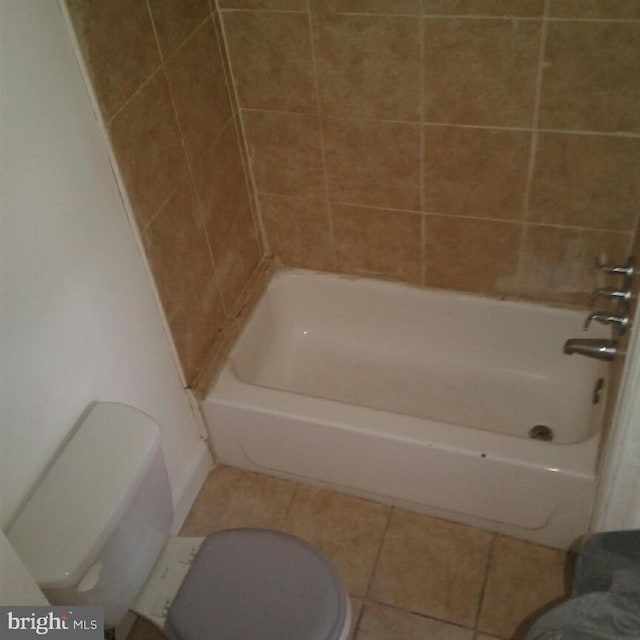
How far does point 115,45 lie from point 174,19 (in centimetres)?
24

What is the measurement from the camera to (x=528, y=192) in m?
1.77

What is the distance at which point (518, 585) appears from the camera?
169 centimetres

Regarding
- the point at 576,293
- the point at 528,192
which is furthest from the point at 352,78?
the point at 576,293

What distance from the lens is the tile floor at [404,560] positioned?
1643mm

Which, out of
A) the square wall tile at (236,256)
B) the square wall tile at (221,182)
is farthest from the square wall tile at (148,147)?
the square wall tile at (236,256)

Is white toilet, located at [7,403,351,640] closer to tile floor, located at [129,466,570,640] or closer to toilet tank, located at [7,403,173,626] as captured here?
toilet tank, located at [7,403,173,626]

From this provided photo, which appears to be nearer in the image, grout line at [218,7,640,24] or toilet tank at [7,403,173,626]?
toilet tank at [7,403,173,626]

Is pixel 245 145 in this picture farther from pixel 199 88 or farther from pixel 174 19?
pixel 174 19

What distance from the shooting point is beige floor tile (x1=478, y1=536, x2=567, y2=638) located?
163cm

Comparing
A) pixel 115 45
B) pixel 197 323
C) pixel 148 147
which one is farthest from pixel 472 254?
pixel 115 45

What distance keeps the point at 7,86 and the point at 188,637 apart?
101 cm

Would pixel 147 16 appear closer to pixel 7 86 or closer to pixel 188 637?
pixel 7 86

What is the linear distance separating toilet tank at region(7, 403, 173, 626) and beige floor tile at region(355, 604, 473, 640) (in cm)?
55

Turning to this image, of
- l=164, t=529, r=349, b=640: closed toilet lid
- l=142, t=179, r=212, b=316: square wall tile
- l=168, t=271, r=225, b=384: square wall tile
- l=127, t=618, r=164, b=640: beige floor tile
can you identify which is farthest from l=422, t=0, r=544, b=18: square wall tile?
l=127, t=618, r=164, b=640: beige floor tile
